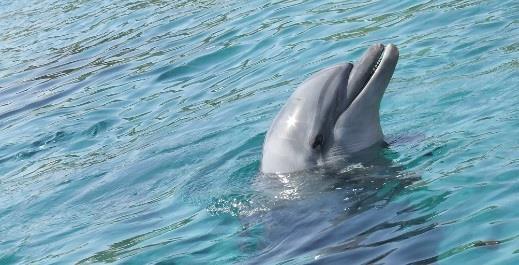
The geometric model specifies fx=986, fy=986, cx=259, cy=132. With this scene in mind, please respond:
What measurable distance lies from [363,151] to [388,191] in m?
0.70

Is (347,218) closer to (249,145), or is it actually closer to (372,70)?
(372,70)

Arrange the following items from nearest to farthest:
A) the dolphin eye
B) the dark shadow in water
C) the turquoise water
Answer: the dark shadow in water → the turquoise water → the dolphin eye

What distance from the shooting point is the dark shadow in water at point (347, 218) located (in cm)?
599

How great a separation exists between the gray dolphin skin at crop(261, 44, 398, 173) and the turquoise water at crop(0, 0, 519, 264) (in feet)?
0.77

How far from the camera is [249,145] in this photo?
30.6 ft

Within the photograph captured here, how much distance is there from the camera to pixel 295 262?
20.1 ft

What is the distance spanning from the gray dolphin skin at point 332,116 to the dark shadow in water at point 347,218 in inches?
5.1

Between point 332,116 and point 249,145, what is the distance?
2.04 m

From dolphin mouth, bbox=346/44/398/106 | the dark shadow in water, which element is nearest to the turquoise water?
the dark shadow in water

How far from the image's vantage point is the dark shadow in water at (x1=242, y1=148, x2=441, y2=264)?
5992 millimetres

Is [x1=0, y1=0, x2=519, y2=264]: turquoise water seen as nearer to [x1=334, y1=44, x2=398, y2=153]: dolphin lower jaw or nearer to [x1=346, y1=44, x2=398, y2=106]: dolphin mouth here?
[x1=334, y1=44, x2=398, y2=153]: dolphin lower jaw

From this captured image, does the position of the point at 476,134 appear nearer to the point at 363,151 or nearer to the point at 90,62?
the point at 363,151

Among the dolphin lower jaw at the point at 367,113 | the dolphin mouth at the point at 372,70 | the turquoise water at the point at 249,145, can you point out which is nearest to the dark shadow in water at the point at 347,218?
the turquoise water at the point at 249,145

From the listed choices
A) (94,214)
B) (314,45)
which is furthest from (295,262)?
(314,45)
